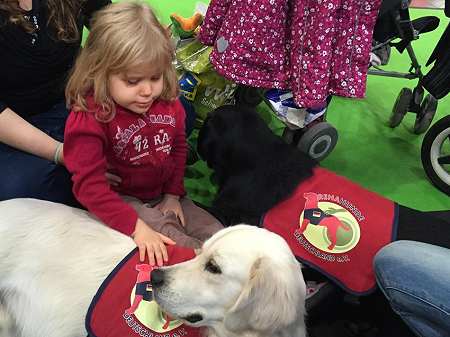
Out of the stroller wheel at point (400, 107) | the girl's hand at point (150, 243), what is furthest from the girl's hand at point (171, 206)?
the stroller wheel at point (400, 107)

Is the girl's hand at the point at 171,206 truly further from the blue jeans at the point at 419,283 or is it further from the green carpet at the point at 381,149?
the green carpet at the point at 381,149

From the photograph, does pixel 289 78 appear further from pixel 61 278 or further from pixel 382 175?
pixel 61 278

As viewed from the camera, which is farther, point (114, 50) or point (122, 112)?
point (122, 112)

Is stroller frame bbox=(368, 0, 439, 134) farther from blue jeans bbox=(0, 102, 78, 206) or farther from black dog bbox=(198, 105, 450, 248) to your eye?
blue jeans bbox=(0, 102, 78, 206)

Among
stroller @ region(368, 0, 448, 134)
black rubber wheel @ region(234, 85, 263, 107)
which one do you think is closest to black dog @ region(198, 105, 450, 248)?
black rubber wheel @ region(234, 85, 263, 107)

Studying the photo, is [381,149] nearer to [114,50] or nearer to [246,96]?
[246,96]

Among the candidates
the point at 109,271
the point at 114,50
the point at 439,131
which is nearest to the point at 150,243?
the point at 109,271

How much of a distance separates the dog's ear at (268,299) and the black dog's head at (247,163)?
1.62 feet

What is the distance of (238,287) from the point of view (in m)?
0.97

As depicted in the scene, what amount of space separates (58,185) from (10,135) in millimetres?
196

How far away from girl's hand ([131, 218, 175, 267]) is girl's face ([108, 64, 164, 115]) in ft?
1.03

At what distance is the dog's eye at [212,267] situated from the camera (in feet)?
3.25

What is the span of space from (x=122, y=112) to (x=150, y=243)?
1.21 feet

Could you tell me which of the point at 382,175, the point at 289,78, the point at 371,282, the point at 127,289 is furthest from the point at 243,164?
the point at 382,175
